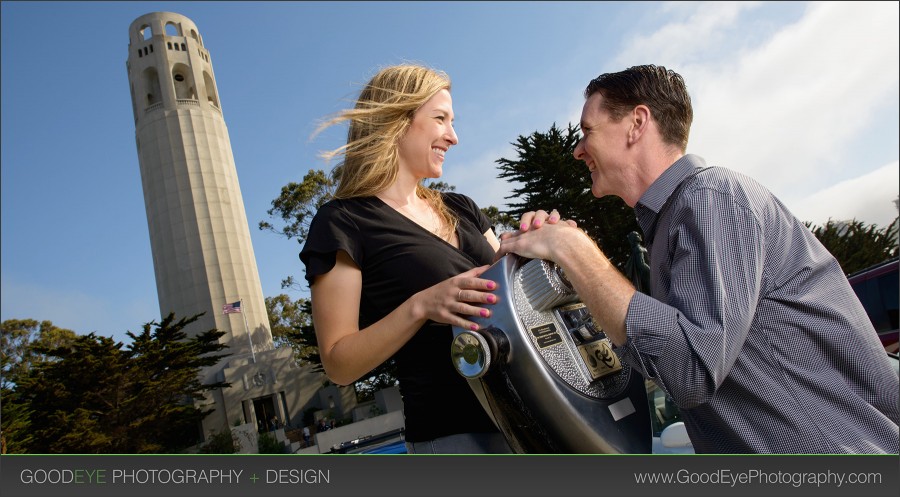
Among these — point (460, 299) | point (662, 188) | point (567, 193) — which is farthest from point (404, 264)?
point (567, 193)

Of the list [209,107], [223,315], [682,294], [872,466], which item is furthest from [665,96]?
[209,107]

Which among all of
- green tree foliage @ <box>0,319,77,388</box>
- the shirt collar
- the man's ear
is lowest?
the shirt collar

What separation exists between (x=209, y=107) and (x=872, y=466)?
40364 millimetres

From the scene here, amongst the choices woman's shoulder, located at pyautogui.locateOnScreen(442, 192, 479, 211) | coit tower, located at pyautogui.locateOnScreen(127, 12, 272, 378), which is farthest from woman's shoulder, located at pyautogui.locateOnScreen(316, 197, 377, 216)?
coit tower, located at pyautogui.locateOnScreen(127, 12, 272, 378)

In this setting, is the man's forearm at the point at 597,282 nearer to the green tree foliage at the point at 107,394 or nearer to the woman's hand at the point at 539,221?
the woman's hand at the point at 539,221

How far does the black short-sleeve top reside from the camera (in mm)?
1457

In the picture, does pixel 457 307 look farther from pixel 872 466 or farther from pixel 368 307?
pixel 872 466

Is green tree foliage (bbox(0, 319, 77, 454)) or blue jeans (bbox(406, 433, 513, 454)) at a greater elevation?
green tree foliage (bbox(0, 319, 77, 454))

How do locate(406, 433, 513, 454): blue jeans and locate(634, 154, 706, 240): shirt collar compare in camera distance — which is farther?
locate(406, 433, 513, 454): blue jeans

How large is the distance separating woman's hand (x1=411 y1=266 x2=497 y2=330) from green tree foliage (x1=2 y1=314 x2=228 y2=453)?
1994cm

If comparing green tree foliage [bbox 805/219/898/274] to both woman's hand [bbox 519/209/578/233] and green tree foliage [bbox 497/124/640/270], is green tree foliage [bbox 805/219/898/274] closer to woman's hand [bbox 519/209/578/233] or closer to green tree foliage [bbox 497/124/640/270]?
green tree foliage [bbox 497/124/640/270]

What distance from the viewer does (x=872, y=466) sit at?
1079mm

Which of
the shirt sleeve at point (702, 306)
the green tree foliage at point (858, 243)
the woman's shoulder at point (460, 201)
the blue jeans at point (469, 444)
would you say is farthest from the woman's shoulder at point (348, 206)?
the green tree foliage at point (858, 243)

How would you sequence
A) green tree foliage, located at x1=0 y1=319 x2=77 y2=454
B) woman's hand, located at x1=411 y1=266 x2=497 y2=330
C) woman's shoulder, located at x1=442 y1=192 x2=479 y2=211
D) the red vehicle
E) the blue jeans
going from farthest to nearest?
green tree foliage, located at x1=0 y1=319 x2=77 y2=454 → the red vehicle → woman's shoulder, located at x1=442 y1=192 x2=479 y2=211 → the blue jeans → woman's hand, located at x1=411 y1=266 x2=497 y2=330
